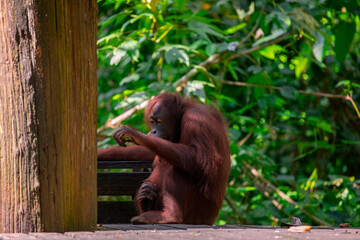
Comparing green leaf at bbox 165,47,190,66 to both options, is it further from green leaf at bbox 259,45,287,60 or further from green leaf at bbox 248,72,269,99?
green leaf at bbox 248,72,269,99

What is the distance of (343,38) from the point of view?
8.93 ft

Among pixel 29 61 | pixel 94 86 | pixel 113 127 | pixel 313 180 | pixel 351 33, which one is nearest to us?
pixel 29 61

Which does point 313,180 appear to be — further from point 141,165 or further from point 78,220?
point 78,220

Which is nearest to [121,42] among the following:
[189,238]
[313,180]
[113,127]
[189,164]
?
[113,127]

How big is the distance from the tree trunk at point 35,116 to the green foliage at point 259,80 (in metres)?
1.57

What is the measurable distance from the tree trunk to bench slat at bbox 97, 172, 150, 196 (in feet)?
4.69

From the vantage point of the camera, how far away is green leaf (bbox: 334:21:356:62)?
2.70 m

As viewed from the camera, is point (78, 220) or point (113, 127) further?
point (113, 127)

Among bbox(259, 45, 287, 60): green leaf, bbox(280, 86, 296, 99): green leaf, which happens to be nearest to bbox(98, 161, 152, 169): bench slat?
bbox(259, 45, 287, 60): green leaf

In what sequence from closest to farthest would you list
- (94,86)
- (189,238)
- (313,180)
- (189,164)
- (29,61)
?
1. (189,238)
2. (29,61)
3. (94,86)
4. (189,164)
5. (313,180)

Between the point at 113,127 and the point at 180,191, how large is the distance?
5.48 feet

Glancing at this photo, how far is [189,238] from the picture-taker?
6.54 ft

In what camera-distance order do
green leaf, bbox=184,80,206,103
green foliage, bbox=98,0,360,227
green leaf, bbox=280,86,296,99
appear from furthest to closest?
1. green leaf, bbox=280,86,296,99
2. green foliage, bbox=98,0,360,227
3. green leaf, bbox=184,80,206,103

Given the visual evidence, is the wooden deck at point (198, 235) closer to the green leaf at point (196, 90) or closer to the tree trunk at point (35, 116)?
the tree trunk at point (35, 116)
